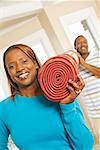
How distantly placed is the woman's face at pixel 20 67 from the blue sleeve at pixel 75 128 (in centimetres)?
13

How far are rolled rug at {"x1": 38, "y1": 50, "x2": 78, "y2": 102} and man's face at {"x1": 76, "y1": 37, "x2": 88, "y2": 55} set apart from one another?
387mm

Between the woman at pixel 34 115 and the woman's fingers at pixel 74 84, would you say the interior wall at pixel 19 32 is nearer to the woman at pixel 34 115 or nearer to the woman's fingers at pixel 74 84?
the woman at pixel 34 115

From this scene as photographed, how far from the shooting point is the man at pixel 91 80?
112 cm

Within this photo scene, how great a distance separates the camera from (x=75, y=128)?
0.77 meters

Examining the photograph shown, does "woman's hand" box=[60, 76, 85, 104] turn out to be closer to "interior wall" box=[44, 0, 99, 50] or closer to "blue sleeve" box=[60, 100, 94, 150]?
"blue sleeve" box=[60, 100, 94, 150]

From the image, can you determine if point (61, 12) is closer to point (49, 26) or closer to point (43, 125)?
point (49, 26)

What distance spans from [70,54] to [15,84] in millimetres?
194

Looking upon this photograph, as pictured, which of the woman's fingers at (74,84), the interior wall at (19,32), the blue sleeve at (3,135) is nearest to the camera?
the woman's fingers at (74,84)

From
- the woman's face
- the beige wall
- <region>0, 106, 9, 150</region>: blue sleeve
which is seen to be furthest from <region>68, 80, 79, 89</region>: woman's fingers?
the beige wall

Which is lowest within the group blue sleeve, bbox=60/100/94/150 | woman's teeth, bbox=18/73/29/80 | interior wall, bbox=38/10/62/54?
blue sleeve, bbox=60/100/94/150

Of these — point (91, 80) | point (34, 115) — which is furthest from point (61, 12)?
point (34, 115)

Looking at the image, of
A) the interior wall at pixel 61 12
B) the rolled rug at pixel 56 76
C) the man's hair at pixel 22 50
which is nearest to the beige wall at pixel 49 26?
the interior wall at pixel 61 12

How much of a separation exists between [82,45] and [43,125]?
18.7 inches

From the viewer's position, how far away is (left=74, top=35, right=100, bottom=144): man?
1.12 metres
